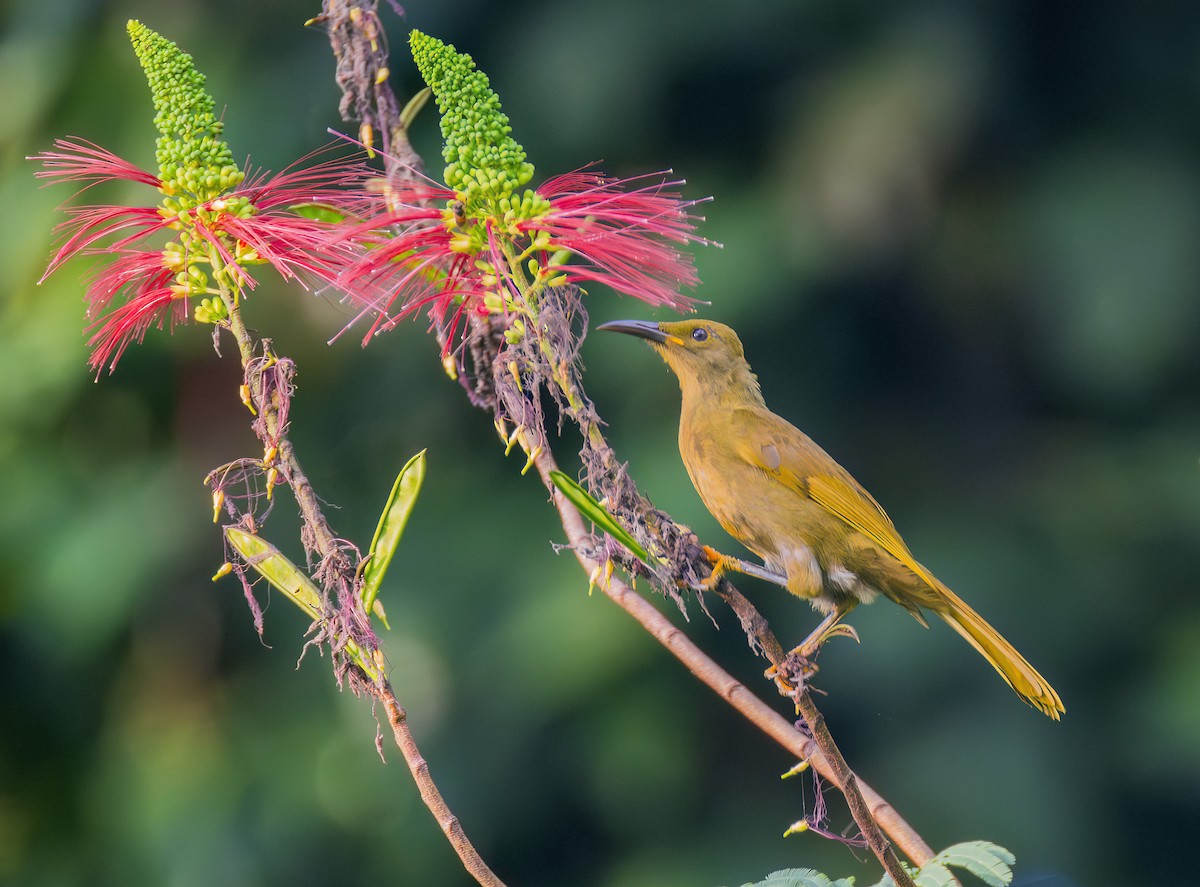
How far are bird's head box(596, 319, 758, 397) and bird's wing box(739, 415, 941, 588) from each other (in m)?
0.06

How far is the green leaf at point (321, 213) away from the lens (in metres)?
1.12

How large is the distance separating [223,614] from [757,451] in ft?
9.27

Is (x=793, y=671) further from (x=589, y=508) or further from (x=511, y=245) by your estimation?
(x=511, y=245)

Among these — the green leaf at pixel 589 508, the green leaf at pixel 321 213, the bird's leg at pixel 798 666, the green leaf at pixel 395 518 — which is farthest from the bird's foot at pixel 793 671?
the green leaf at pixel 321 213

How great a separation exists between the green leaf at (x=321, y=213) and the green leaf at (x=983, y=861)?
2.47 feet

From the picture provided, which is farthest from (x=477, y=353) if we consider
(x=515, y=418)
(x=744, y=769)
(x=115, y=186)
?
(x=744, y=769)

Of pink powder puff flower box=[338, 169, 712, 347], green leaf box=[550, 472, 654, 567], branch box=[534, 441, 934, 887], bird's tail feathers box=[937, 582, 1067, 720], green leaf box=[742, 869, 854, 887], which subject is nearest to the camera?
green leaf box=[550, 472, 654, 567]

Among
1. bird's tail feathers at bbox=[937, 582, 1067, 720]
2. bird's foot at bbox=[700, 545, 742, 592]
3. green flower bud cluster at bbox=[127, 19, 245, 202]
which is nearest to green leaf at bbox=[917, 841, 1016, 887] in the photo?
bird's tail feathers at bbox=[937, 582, 1067, 720]

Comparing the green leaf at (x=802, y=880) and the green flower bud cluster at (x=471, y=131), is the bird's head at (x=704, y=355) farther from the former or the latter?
the green leaf at (x=802, y=880)

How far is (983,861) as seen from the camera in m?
1.14

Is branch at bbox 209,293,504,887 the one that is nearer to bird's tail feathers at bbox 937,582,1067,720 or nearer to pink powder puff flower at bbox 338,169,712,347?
pink powder puff flower at bbox 338,169,712,347

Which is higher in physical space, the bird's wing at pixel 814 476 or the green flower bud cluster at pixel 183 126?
the green flower bud cluster at pixel 183 126

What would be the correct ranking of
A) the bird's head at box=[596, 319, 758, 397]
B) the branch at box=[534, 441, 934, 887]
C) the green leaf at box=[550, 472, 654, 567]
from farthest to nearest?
the bird's head at box=[596, 319, 758, 397]
the branch at box=[534, 441, 934, 887]
the green leaf at box=[550, 472, 654, 567]

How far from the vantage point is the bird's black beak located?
1309 millimetres
